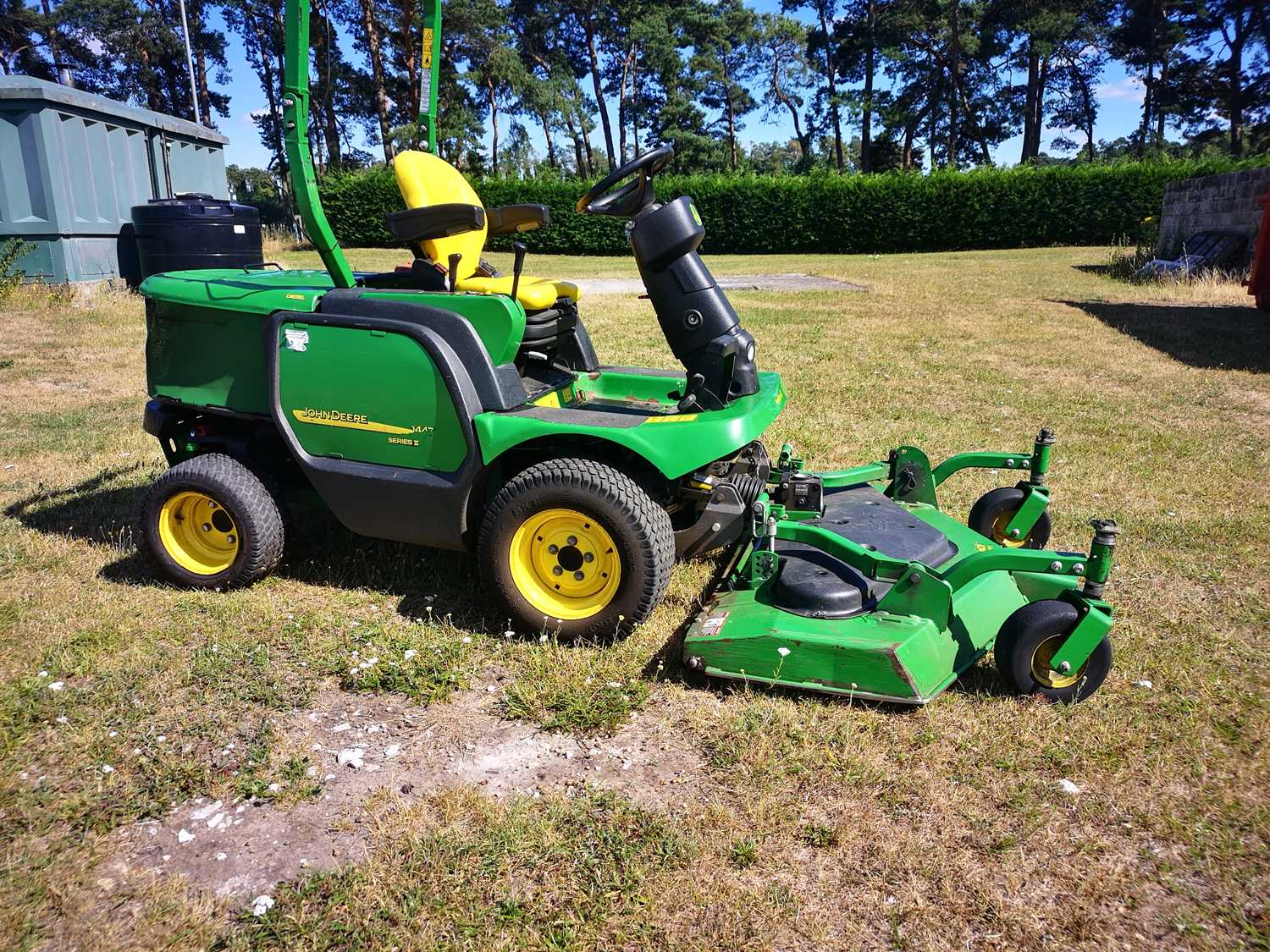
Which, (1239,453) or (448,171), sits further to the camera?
(1239,453)

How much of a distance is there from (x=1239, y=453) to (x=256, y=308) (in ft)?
19.9

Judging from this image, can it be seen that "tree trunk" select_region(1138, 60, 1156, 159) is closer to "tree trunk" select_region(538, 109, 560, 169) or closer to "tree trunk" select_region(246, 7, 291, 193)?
"tree trunk" select_region(538, 109, 560, 169)

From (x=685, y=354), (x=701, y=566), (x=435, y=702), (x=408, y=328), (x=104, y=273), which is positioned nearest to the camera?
(x=435, y=702)

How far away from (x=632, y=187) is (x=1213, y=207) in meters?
15.7

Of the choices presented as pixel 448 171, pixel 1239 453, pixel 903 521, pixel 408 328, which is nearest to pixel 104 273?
pixel 448 171

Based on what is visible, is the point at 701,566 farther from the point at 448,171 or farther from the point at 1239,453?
the point at 1239,453

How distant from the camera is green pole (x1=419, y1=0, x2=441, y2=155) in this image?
423 cm

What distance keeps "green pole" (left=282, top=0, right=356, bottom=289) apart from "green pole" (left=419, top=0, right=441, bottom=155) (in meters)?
0.76

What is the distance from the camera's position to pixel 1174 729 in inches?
115

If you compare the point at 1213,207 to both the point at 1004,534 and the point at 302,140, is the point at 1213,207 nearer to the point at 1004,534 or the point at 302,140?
the point at 1004,534

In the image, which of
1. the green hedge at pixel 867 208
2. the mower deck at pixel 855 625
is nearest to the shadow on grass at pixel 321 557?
the mower deck at pixel 855 625

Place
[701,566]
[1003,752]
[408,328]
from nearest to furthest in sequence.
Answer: [1003,752] → [408,328] → [701,566]

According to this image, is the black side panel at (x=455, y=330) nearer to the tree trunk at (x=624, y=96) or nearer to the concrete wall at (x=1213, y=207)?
the concrete wall at (x=1213, y=207)

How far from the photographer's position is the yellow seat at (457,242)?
390 cm
